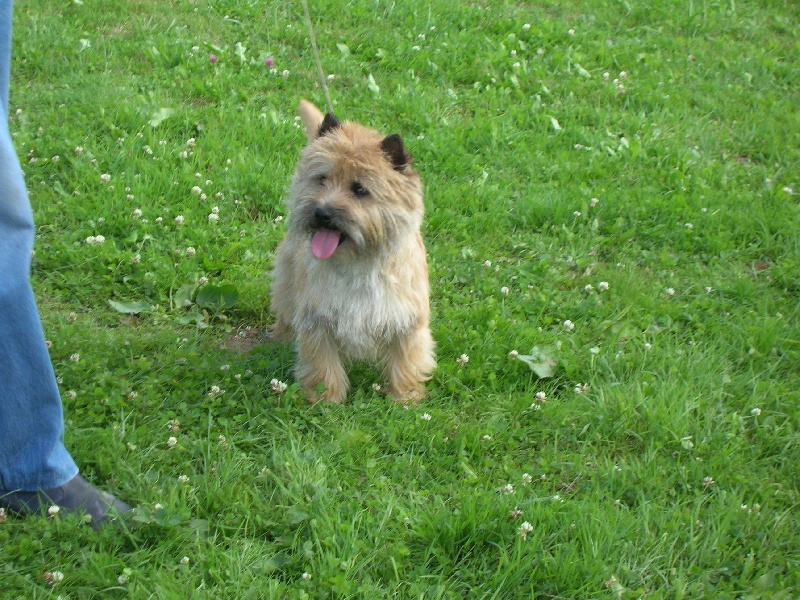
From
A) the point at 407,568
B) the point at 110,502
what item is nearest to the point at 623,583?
the point at 407,568

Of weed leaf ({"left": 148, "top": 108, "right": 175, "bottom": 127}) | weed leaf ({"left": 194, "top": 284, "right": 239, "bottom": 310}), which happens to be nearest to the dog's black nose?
weed leaf ({"left": 194, "top": 284, "right": 239, "bottom": 310})

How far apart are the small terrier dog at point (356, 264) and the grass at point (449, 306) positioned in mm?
191

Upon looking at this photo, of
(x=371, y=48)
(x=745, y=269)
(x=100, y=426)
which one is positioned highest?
(x=371, y=48)

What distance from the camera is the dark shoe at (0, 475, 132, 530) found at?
10.1 feet

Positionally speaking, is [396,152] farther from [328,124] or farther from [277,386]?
[277,386]

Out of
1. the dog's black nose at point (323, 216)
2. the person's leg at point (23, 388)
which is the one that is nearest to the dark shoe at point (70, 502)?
the person's leg at point (23, 388)

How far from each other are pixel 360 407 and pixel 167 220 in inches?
72.6

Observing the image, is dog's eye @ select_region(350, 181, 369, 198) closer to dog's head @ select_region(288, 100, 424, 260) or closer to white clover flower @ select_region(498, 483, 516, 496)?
dog's head @ select_region(288, 100, 424, 260)

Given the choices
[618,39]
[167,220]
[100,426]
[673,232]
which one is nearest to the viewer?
[100,426]

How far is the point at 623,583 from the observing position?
10.1 feet

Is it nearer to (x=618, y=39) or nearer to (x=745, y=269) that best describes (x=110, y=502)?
(x=745, y=269)

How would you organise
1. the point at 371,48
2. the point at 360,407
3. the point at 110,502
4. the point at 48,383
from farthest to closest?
the point at 371,48, the point at 360,407, the point at 110,502, the point at 48,383

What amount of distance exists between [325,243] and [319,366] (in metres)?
0.63

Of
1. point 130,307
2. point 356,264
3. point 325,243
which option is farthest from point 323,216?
point 130,307
